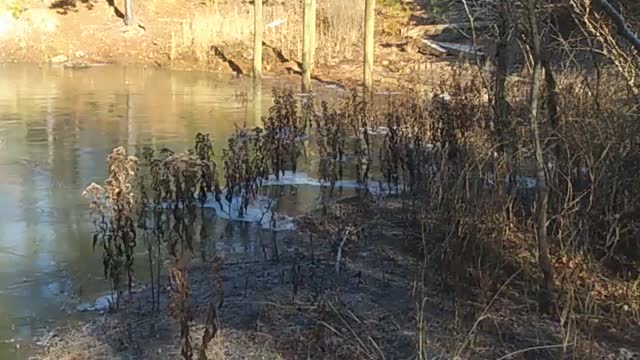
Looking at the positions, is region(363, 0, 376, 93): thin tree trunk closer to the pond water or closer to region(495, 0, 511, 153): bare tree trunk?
the pond water

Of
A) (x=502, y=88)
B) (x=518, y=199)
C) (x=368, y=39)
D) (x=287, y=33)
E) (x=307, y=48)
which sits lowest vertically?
(x=518, y=199)

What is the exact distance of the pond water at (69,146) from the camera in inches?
241

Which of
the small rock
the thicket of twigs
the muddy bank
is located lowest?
the thicket of twigs

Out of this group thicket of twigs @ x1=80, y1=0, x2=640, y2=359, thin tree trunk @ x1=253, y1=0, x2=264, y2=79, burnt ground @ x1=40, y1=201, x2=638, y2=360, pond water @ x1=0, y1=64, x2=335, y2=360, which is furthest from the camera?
thin tree trunk @ x1=253, y1=0, x2=264, y2=79

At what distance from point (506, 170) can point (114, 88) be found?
529 inches

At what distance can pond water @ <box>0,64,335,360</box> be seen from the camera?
6.13 m

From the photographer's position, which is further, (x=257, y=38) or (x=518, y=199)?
(x=257, y=38)

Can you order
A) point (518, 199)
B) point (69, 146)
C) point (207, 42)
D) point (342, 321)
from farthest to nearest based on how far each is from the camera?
1. point (207, 42)
2. point (69, 146)
3. point (518, 199)
4. point (342, 321)

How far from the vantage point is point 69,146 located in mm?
11281

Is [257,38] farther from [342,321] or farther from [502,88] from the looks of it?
[342,321]

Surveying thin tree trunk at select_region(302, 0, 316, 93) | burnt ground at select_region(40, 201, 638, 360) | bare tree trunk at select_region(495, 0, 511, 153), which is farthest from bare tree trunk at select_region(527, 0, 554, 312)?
thin tree trunk at select_region(302, 0, 316, 93)

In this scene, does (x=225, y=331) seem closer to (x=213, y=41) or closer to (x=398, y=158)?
(x=398, y=158)

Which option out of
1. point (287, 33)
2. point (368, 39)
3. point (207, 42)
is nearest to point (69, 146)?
point (368, 39)

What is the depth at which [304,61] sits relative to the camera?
1811 centimetres
